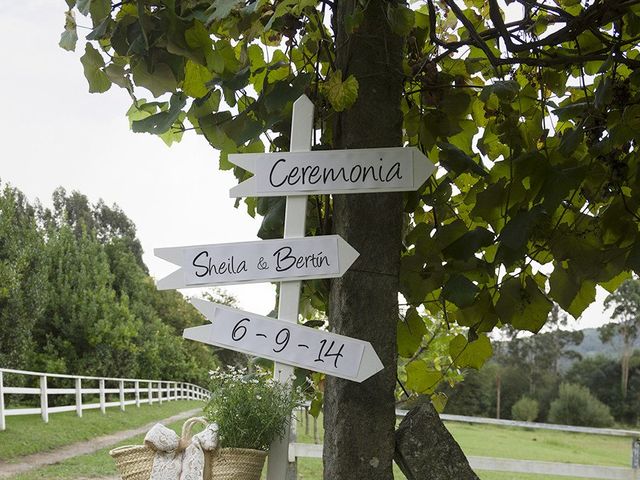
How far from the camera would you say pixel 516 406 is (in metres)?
28.5

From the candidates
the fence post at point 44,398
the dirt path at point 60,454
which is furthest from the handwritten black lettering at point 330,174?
the fence post at point 44,398

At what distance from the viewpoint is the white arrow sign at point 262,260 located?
4.81 feet

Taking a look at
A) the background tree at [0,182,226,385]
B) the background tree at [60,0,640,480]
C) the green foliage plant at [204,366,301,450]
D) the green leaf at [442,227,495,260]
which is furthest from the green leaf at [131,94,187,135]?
the background tree at [0,182,226,385]

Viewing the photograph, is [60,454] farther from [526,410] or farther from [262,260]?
[526,410]

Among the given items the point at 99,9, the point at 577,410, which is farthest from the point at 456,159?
the point at 577,410

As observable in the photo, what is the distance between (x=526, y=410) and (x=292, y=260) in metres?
27.7

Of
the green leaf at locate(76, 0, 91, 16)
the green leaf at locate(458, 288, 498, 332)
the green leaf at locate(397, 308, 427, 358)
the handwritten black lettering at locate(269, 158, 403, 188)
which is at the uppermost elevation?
the green leaf at locate(76, 0, 91, 16)

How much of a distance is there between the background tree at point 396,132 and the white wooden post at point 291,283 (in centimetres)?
5

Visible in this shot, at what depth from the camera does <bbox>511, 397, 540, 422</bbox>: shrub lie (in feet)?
89.4

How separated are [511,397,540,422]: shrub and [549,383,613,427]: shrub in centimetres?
73

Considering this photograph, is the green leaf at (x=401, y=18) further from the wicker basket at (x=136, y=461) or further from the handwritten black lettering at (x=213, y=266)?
the wicker basket at (x=136, y=461)

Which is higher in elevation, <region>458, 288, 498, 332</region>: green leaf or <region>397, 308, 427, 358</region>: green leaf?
<region>458, 288, 498, 332</region>: green leaf

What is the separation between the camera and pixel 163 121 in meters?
1.48

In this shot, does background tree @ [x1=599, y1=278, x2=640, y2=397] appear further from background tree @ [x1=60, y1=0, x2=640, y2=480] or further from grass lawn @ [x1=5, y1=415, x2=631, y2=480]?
background tree @ [x1=60, y1=0, x2=640, y2=480]
